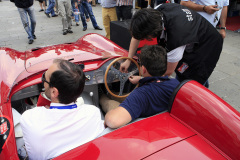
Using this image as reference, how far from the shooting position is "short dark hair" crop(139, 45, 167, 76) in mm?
1540

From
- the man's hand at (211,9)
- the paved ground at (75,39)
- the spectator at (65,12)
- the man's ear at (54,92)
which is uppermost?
the man's hand at (211,9)

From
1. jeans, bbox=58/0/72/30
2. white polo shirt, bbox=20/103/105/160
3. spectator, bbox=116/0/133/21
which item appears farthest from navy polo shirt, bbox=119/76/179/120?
jeans, bbox=58/0/72/30

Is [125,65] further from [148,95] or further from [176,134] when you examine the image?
[176,134]

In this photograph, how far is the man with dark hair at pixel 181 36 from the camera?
1688 millimetres

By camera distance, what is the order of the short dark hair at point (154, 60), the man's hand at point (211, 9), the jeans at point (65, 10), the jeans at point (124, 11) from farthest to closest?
the jeans at point (65, 10), the jeans at point (124, 11), the man's hand at point (211, 9), the short dark hair at point (154, 60)

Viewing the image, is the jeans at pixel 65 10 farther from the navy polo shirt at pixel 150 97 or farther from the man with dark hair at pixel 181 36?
the navy polo shirt at pixel 150 97

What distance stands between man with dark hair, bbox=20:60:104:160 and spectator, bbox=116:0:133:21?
12.4 feet

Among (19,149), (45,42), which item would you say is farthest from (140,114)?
(45,42)

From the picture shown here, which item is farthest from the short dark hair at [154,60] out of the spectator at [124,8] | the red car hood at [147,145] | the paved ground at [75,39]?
the spectator at [124,8]

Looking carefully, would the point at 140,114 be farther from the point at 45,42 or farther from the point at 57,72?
the point at 45,42

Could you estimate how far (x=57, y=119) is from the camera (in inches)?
45.0

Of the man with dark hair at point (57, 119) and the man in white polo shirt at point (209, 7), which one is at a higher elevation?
the man in white polo shirt at point (209, 7)

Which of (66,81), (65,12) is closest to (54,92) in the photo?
(66,81)

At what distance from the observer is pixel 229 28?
700cm
